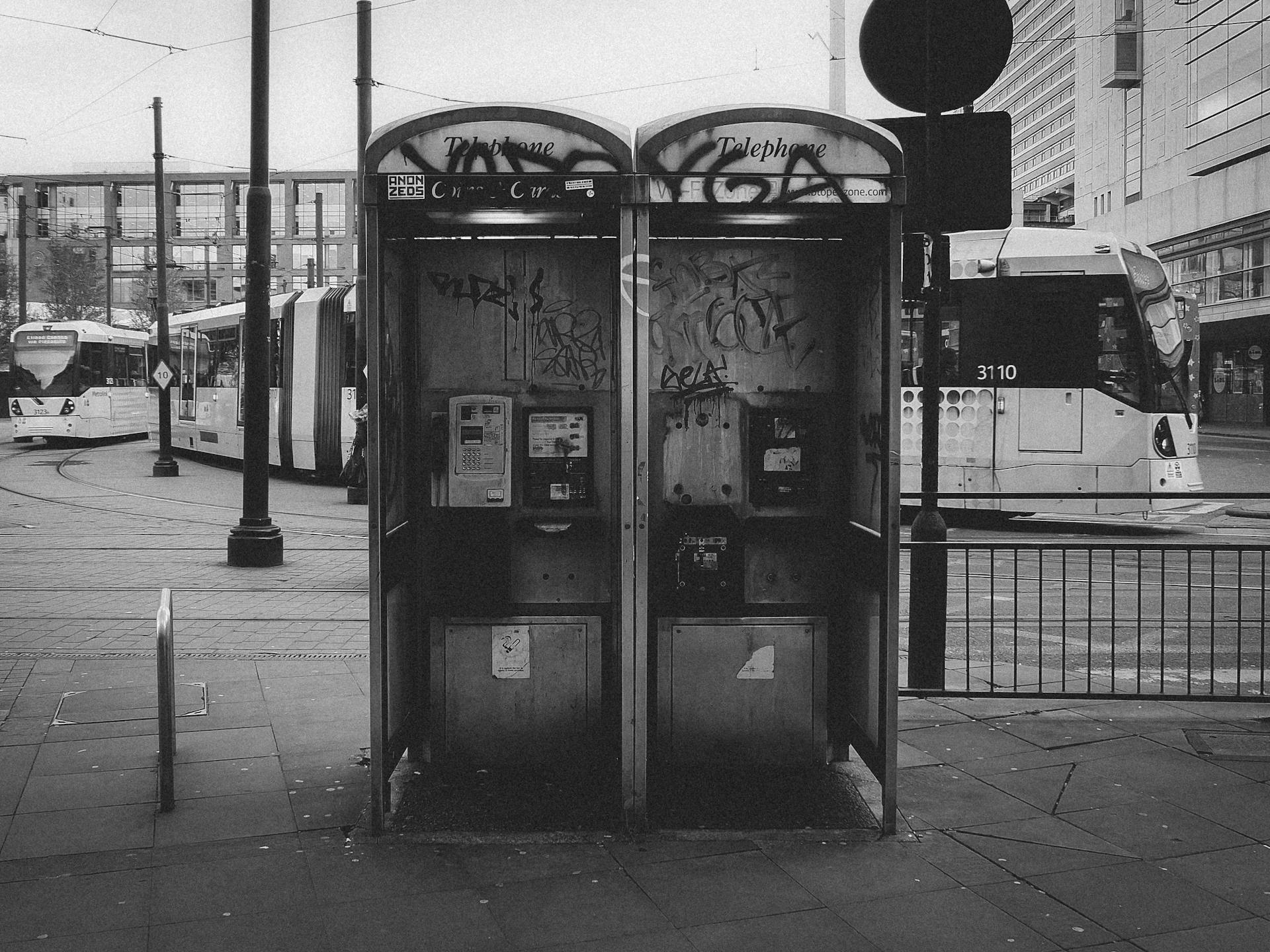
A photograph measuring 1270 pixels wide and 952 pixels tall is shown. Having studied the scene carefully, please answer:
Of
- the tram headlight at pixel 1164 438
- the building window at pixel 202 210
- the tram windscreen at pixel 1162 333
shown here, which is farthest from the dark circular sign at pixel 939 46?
the building window at pixel 202 210

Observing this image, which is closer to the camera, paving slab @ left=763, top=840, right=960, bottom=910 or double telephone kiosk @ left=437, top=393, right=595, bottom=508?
paving slab @ left=763, top=840, right=960, bottom=910

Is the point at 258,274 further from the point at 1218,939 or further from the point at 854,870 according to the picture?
the point at 1218,939

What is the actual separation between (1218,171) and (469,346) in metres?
40.6

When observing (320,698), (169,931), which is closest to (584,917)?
(169,931)

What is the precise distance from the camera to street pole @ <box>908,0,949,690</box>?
5.67 meters

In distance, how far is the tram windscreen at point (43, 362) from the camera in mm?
31031

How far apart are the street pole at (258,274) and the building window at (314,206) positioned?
82548 mm

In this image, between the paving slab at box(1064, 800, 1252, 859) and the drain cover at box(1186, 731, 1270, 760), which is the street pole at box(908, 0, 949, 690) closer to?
the drain cover at box(1186, 731, 1270, 760)

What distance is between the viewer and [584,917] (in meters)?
3.67

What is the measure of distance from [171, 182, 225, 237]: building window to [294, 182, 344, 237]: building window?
5.74 m

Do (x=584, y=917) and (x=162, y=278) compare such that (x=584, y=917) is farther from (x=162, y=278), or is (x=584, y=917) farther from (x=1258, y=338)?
(x=1258, y=338)

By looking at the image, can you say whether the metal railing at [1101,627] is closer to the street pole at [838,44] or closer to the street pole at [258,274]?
the street pole at [258,274]

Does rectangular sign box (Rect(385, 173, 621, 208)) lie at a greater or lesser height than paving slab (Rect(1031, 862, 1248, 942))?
greater

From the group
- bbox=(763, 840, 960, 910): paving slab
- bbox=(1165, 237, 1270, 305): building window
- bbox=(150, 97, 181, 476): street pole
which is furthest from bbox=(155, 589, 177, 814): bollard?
bbox=(1165, 237, 1270, 305): building window
